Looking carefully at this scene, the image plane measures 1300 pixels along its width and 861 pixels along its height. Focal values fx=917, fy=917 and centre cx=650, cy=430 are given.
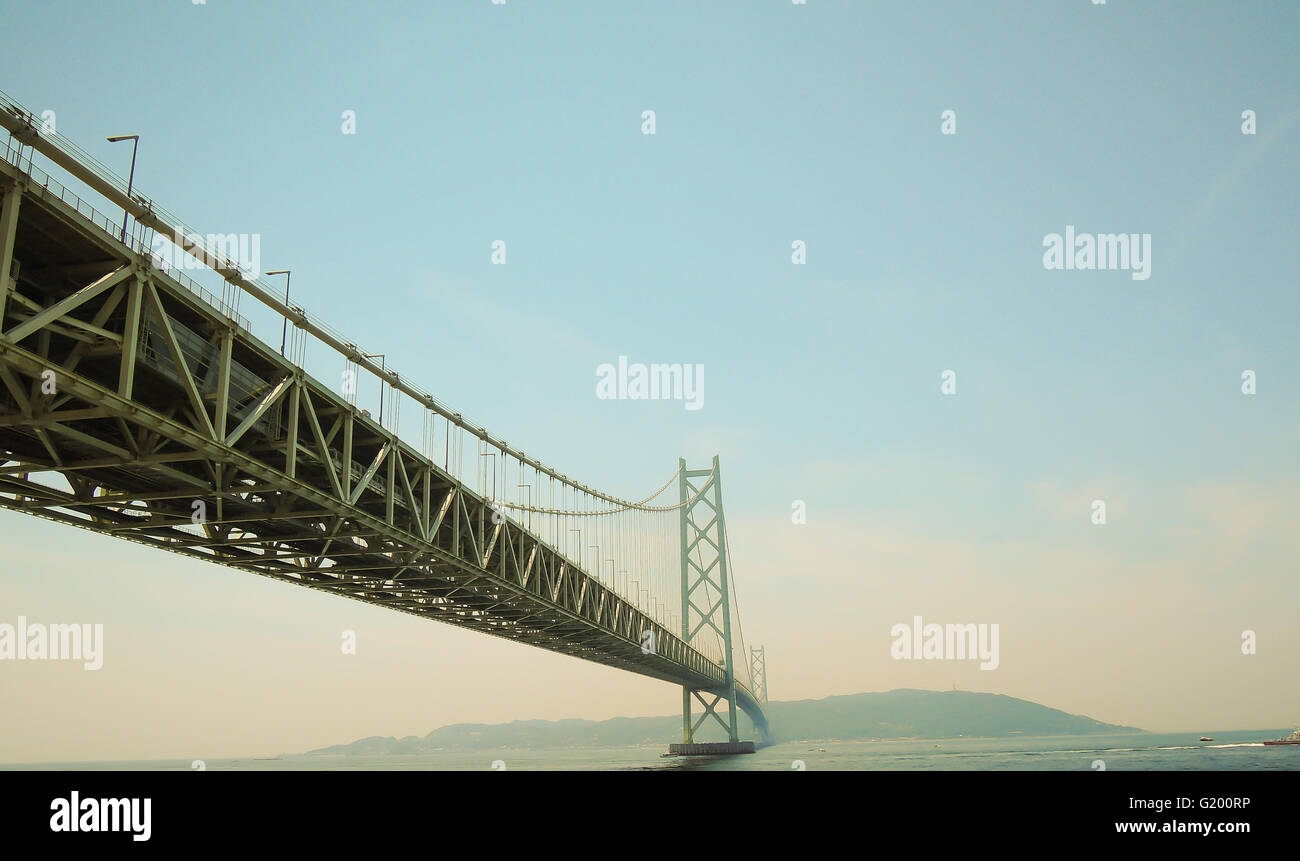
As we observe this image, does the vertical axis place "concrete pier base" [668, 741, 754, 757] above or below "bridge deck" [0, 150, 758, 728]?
below

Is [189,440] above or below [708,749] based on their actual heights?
above

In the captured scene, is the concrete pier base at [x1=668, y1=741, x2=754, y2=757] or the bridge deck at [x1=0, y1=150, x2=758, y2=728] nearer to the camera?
the bridge deck at [x1=0, y1=150, x2=758, y2=728]

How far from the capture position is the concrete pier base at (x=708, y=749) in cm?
8188

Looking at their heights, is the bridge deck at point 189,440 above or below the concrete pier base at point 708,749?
above

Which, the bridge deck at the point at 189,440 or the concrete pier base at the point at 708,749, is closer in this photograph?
the bridge deck at the point at 189,440

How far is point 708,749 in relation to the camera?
3243 inches

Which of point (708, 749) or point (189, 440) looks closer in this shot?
point (189, 440)

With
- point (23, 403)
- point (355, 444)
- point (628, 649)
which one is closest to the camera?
point (23, 403)

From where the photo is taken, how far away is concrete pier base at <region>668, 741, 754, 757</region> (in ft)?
269
